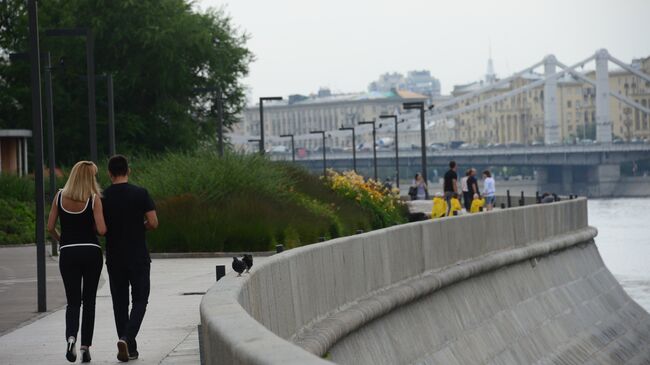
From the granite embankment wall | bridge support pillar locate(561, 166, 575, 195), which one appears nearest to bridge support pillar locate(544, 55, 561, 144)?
bridge support pillar locate(561, 166, 575, 195)

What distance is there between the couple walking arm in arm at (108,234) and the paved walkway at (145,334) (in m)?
0.48

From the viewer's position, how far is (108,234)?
10.6 metres

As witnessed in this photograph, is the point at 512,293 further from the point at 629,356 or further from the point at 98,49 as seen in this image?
the point at 98,49

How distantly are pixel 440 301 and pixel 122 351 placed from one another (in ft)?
22.0

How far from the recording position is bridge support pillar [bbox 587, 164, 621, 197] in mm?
155875

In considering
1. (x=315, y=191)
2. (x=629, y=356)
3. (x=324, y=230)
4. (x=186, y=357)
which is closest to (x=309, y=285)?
(x=186, y=357)

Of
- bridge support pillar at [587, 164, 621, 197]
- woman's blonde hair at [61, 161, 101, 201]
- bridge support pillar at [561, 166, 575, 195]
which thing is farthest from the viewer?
bridge support pillar at [561, 166, 575, 195]

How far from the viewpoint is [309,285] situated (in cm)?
1200

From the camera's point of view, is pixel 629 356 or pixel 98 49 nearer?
pixel 629 356

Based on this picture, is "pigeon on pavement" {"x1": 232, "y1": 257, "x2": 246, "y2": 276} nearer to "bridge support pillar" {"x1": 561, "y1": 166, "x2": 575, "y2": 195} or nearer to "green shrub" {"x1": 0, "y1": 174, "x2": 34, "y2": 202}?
"green shrub" {"x1": 0, "y1": 174, "x2": 34, "y2": 202}

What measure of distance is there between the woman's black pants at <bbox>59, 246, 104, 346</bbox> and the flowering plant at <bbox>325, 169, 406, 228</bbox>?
2476cm

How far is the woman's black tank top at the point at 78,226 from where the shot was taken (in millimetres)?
10578

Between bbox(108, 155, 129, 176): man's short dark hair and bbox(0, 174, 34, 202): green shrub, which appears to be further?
bbox(0, 174, 34, 202): green shrub

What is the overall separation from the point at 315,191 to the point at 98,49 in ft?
101
